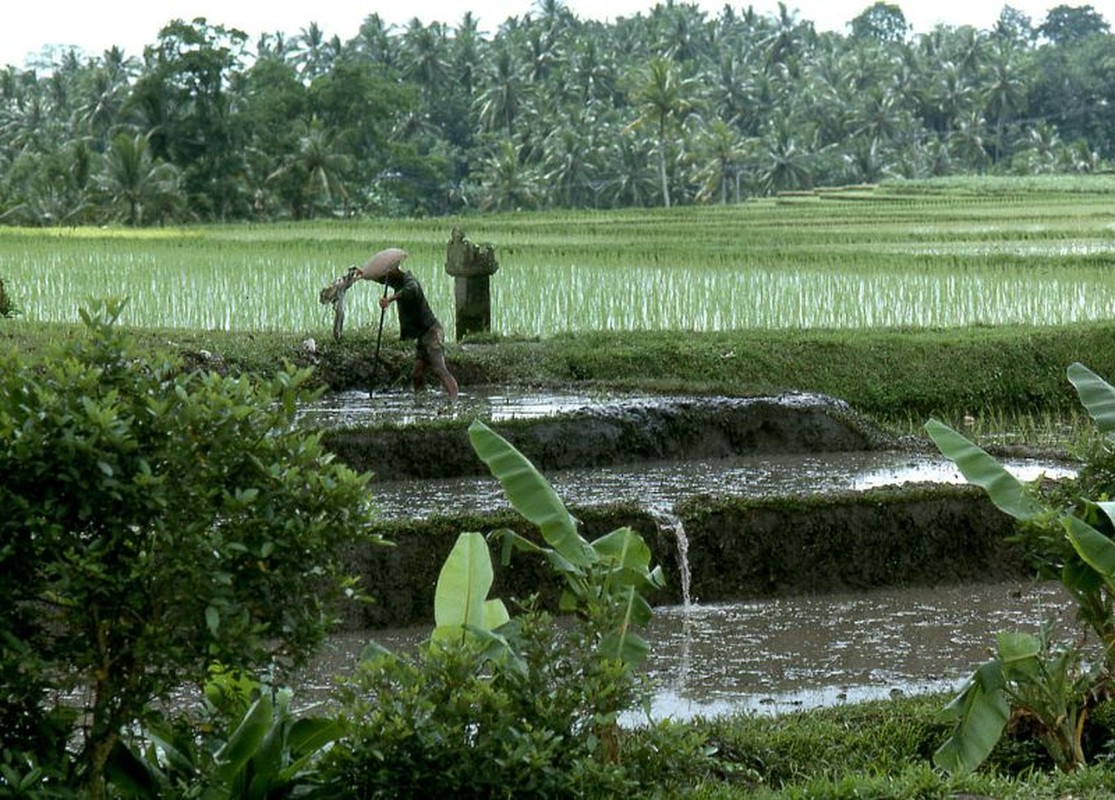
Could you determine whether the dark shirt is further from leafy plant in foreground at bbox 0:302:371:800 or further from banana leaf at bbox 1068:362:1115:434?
leafy plant in foreground at bbox 0:302:371:800

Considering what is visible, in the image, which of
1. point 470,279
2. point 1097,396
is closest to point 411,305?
point 470,279

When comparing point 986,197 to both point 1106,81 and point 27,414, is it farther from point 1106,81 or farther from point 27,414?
point 27,414

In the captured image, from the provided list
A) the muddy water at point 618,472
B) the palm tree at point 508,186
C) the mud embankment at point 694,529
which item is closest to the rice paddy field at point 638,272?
the muddy water at point 618,472

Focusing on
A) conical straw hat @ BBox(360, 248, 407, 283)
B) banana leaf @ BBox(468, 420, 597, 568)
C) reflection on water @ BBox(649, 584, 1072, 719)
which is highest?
conical straw hat @ BBox(360, 248, 407, 283)

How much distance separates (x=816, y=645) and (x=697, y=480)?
2.59m

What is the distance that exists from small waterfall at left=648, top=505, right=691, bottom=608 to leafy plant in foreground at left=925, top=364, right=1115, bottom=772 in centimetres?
258

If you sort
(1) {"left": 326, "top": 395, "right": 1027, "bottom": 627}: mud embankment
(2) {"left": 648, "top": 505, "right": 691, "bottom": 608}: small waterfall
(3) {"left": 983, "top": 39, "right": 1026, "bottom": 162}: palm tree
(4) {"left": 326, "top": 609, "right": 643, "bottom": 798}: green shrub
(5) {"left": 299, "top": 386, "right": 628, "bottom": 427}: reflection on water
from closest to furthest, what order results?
(4) {"left": 326, "top": 609, "right": 643, "bottom": 798}: green shrub, (1) {"left": 326, "top": 395, "right": 1027, "bottom": 627}: mud embankment, (2) {"left": 648, "top": 505, "right": 691, "bottom": 608}: small waterfall, (5) {"left": 299, "top": 386, "right": 628, "bottom": 427}: reflection on water, (3) {"left": 983, "top": 39, "right": 1026, "bottom": 162}: palm tree

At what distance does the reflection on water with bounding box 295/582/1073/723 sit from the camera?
6.23m

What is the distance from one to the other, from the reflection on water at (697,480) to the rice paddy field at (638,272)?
4.25 m

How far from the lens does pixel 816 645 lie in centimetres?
702

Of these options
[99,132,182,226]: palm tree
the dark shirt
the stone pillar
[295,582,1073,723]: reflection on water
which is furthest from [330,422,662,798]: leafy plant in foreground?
[99,132,182,226]: palm tree

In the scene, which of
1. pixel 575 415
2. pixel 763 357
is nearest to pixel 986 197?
pixel 763 357

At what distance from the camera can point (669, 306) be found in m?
16.3

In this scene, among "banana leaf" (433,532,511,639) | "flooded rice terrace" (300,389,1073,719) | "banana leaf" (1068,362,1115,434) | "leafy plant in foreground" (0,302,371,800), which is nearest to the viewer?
"leafy plant in foreground" (0,302,371,800)
